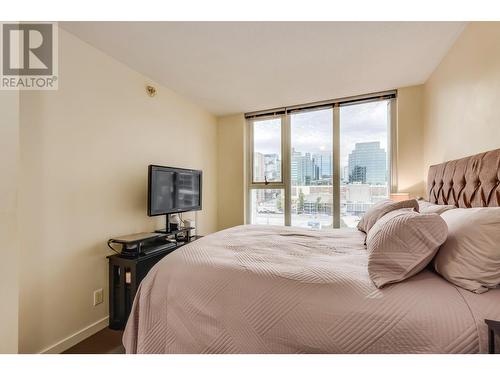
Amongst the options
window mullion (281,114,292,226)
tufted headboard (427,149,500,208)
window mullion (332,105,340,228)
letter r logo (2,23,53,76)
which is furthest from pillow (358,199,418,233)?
letter r logo (2,23,53,76)

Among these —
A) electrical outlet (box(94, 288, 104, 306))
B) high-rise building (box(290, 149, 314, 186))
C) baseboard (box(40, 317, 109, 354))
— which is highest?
high-rise building (box(290, 149, 314, 186))

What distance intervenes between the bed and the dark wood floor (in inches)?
25.5

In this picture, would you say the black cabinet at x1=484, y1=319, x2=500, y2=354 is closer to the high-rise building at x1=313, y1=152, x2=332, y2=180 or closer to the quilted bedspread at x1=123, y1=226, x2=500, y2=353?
the quilted bedspread at x1=123, y1=226, x2=500, y2=353

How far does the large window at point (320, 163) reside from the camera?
3.30 meters

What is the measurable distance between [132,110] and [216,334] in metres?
2.28

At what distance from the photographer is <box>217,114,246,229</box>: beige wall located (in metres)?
3.91

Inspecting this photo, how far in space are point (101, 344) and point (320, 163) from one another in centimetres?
334

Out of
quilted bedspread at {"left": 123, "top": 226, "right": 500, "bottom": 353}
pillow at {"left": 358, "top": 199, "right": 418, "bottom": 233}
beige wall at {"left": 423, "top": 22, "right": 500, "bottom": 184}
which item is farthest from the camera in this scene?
pillow at {"left": 358, "top": 199, "right": 418, "bottom": 233}

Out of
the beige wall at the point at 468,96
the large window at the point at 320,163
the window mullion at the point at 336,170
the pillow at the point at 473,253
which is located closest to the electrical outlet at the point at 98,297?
the large window at the point at 320,163

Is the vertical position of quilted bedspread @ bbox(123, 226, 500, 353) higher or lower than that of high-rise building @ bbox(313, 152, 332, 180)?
lower

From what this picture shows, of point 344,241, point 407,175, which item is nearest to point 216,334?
point 344,241

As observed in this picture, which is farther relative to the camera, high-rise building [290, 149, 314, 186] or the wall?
high-rise building [290, 149, 314, 186]

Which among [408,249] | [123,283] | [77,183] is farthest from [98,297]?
[408,249]

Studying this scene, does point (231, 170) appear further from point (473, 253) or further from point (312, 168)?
point (473, 253)
